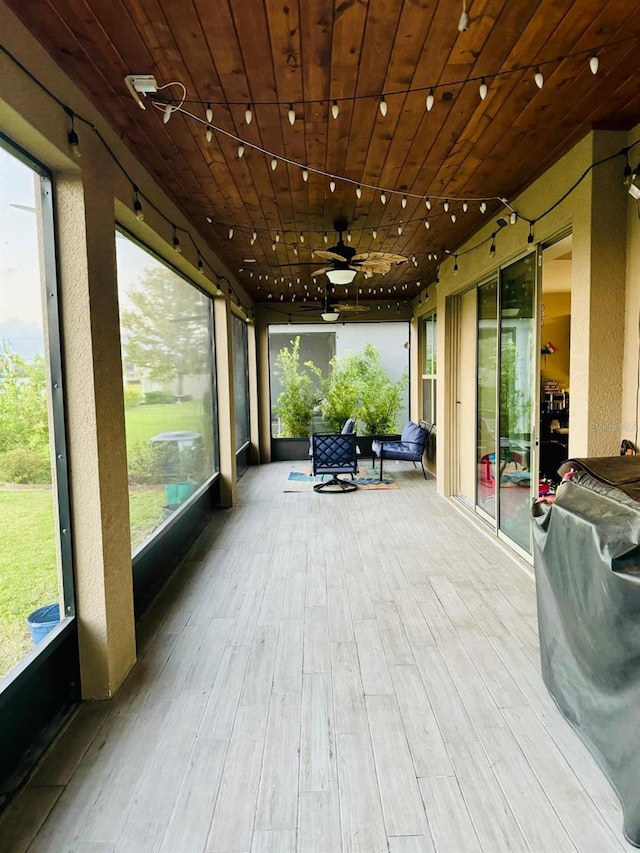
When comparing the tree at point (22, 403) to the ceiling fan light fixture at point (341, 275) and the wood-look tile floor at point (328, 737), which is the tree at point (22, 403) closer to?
the wood-look tile floor at point (328, 737)

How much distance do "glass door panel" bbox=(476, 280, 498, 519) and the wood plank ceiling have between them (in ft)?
3.55

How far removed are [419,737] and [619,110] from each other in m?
3.11

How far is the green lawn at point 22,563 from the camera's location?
6.17 feet

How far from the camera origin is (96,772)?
6.24 ft

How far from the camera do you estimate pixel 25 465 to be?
201 centimetres

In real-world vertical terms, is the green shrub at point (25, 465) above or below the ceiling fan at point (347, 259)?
below

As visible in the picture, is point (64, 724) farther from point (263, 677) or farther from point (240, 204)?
point (240, 204)

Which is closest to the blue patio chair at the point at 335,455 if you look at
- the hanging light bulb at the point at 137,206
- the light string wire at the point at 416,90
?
the hanging light bulb at the point at 137,206

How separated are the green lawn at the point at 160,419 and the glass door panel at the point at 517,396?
110 inches

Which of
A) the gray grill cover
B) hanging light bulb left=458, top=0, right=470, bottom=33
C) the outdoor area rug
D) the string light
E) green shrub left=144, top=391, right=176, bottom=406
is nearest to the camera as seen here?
the gray grill cover

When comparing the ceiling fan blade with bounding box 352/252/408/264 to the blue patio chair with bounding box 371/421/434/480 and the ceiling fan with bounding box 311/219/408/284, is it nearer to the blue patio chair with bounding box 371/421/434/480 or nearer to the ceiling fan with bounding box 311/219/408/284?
the ceiling fan with bounding box 311/219/408/284

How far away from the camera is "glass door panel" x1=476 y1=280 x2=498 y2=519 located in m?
4.69

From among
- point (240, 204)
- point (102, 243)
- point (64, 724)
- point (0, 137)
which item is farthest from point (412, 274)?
point (64, 724)

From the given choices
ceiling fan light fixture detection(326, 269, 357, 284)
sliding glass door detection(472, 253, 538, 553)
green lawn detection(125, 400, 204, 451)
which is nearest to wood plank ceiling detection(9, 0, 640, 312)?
ceiling fan light fixture detection(326, 269, 357, 284)
